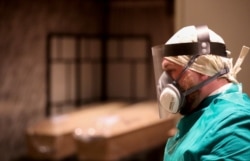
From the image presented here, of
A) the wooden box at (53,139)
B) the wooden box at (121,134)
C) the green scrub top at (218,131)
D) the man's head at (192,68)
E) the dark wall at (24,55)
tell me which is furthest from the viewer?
the dark wall at (24,55)

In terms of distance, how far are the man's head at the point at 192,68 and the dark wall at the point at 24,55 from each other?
12.7 ft

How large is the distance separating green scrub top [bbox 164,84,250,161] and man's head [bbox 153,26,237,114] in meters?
0.04

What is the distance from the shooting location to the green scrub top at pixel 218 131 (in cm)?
138

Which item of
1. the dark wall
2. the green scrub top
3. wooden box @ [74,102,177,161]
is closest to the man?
the green scrub top

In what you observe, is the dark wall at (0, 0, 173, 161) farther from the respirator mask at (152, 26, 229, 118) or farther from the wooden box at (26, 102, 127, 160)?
the respirator mask at (152, 26, 229, 118)

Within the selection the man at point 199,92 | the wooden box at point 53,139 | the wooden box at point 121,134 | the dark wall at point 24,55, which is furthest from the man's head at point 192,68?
the dark wall at point 24,55

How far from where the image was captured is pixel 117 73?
734 cm

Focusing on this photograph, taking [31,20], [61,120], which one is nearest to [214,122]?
[61,120]

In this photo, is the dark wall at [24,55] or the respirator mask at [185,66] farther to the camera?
the dark wall at [24,55]

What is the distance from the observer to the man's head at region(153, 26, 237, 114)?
1.56m

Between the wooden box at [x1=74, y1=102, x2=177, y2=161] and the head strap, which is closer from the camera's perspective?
the head strap

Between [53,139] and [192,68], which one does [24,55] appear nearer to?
[53,139]

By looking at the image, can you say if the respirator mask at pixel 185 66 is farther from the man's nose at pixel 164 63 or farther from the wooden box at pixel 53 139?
the wooden box at pixel 53 139

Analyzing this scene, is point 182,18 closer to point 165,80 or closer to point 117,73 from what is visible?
point 165,80
